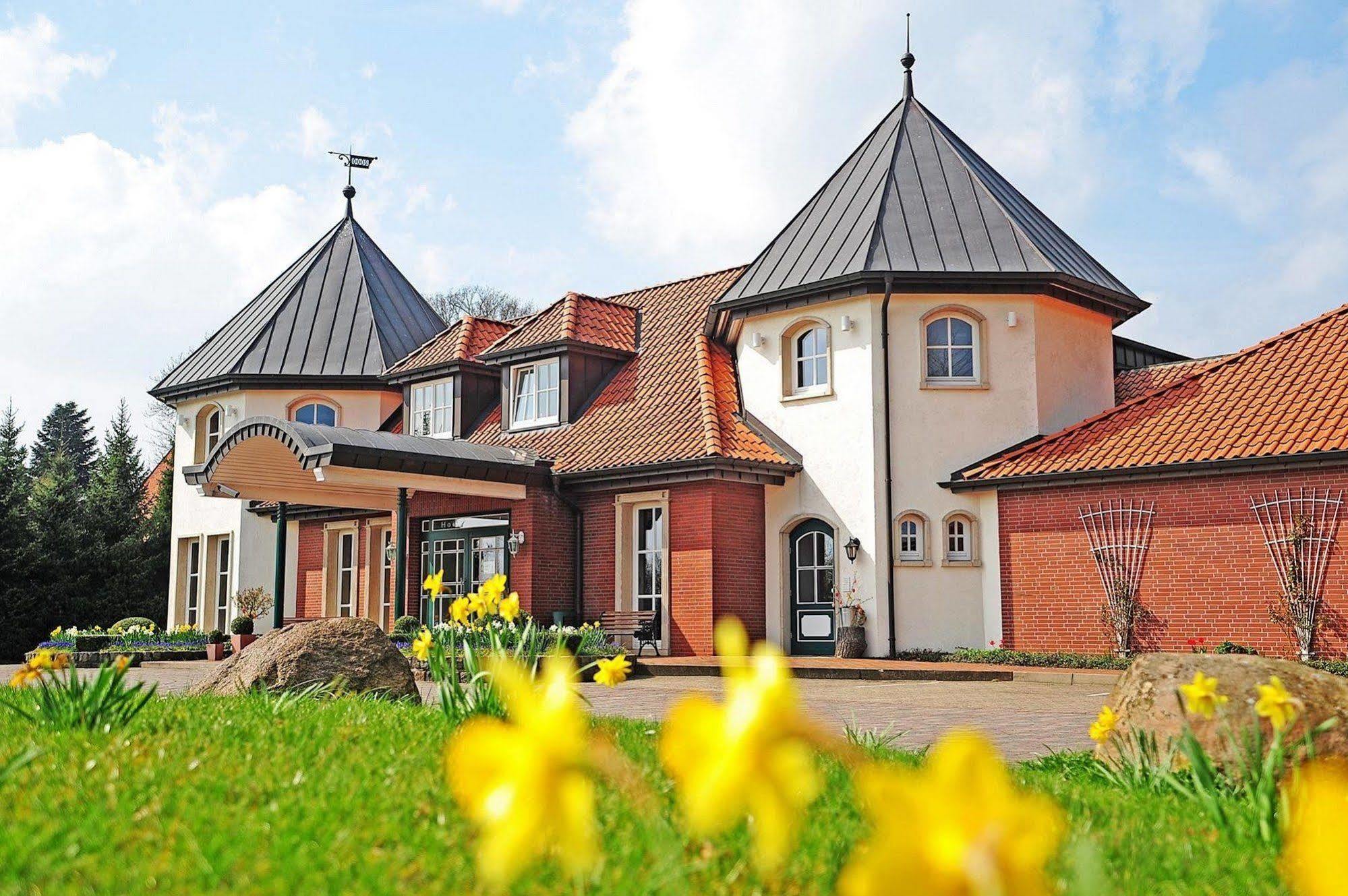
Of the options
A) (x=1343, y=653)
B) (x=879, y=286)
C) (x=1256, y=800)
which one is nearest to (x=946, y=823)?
(x=1256, y=800)

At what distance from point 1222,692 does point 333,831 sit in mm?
4478

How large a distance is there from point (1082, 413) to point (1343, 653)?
6471 mm

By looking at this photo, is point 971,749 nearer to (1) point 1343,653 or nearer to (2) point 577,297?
(1) point 1343,653

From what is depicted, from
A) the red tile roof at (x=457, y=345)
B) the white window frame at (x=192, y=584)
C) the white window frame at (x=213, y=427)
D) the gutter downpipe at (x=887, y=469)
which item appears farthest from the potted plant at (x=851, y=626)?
the white window frame at (x=192, y=584)

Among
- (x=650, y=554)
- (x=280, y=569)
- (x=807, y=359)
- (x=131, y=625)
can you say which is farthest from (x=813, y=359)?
(x=131, y=625)

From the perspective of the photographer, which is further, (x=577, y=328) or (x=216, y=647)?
(x=577, y=328)

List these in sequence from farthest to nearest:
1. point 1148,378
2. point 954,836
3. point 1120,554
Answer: point 1148,378 → point 1120,554 → point 954,836

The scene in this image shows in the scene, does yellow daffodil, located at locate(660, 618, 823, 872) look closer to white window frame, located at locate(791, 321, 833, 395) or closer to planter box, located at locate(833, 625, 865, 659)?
planter box, located at locate(833, 625, 865, 659)

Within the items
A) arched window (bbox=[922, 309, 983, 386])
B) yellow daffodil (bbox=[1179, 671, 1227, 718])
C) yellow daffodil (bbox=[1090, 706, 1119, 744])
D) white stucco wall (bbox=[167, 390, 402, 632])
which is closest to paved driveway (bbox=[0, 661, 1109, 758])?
yellow daffodil (bbox=[1090, 706, 1119, 744])

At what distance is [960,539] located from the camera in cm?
1995

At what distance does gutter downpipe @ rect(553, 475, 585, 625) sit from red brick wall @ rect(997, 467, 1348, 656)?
7.20m

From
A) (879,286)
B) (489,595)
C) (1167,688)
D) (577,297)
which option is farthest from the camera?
(577,297)

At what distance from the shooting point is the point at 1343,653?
1585 centimetres

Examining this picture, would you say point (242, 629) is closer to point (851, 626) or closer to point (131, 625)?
point (131, 625)
